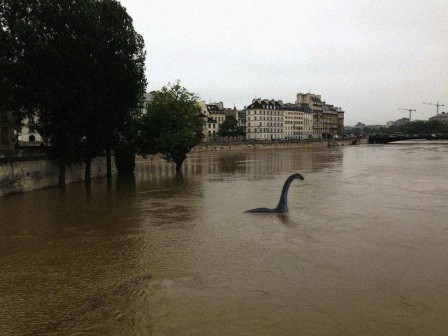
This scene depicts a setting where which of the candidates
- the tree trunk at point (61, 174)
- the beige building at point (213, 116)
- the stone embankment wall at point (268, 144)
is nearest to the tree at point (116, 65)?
the tree trunk at point (61, 174)

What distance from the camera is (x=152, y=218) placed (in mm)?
22484

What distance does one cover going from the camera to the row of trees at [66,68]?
3147 centimetres

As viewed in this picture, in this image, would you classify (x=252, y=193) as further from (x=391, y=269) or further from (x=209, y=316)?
(x=209, y=316)

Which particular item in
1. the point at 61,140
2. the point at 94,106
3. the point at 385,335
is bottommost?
the point at 385,335

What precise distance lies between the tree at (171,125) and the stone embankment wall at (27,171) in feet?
37.8

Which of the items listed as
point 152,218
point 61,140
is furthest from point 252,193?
point 61,140

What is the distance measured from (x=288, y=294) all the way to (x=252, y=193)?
68.4 ft

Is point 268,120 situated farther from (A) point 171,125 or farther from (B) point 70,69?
(B) point 70,69

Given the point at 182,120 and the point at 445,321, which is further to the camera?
the point at 182,120

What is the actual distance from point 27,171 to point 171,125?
19.3 m

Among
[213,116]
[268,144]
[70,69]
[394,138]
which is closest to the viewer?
[70,69]

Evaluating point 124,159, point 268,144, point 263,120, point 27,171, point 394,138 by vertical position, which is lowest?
point 27,171

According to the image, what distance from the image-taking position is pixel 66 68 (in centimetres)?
3228

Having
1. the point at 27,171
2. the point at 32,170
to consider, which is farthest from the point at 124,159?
the point at 27,171
